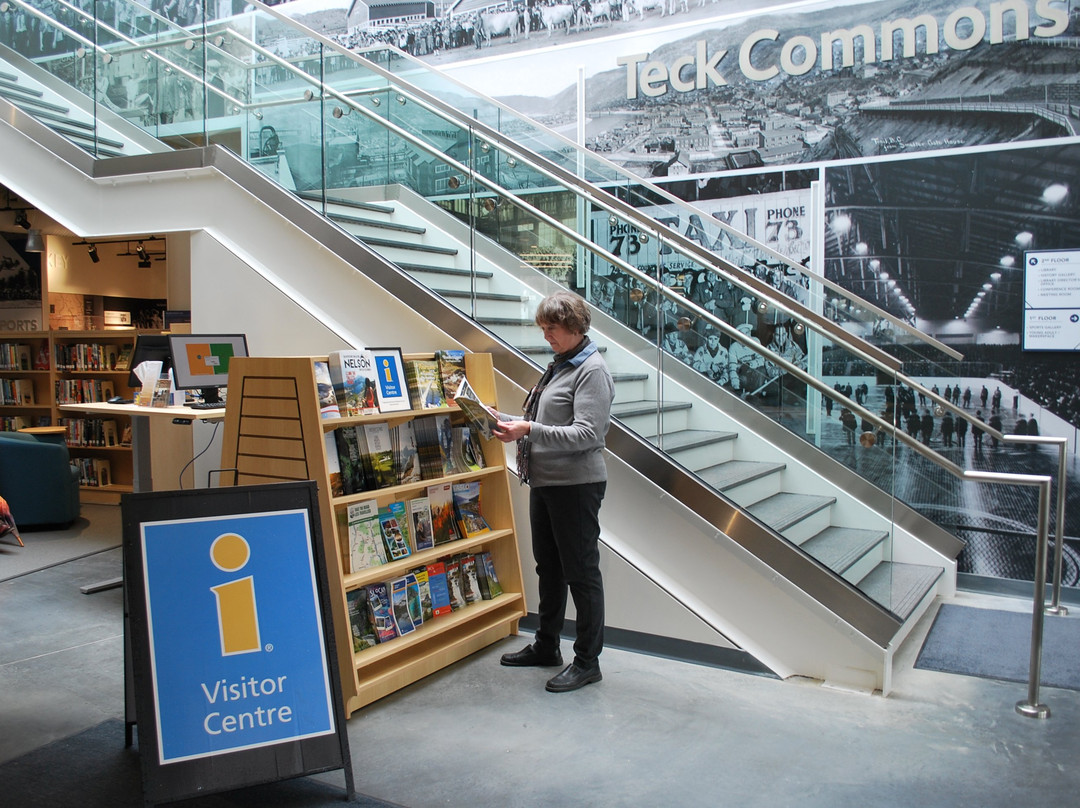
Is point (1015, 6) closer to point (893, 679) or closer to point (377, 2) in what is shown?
point (893, 679)

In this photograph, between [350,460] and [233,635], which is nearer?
[233,635]

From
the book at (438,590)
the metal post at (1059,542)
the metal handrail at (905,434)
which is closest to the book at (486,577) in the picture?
the book at (438,590)

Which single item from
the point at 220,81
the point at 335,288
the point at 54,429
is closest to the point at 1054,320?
the point at 335,288

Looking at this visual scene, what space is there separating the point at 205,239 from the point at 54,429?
10.2 ft

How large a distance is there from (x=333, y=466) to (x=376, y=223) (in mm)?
2189

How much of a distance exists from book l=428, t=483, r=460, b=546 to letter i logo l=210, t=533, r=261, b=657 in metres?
1.33

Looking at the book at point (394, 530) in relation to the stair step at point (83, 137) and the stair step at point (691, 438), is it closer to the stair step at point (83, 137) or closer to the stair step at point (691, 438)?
the stair step at point (691, 438)

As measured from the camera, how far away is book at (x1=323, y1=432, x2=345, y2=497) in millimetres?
3490

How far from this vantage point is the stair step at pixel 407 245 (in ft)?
16.3

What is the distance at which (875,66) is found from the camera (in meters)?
5.46

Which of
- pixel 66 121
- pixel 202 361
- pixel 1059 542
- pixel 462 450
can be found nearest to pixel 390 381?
pixel 462 450

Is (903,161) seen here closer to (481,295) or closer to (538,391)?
(481,295)

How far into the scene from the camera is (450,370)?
416 centimetres

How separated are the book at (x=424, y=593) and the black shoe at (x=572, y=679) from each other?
25.0 inches
